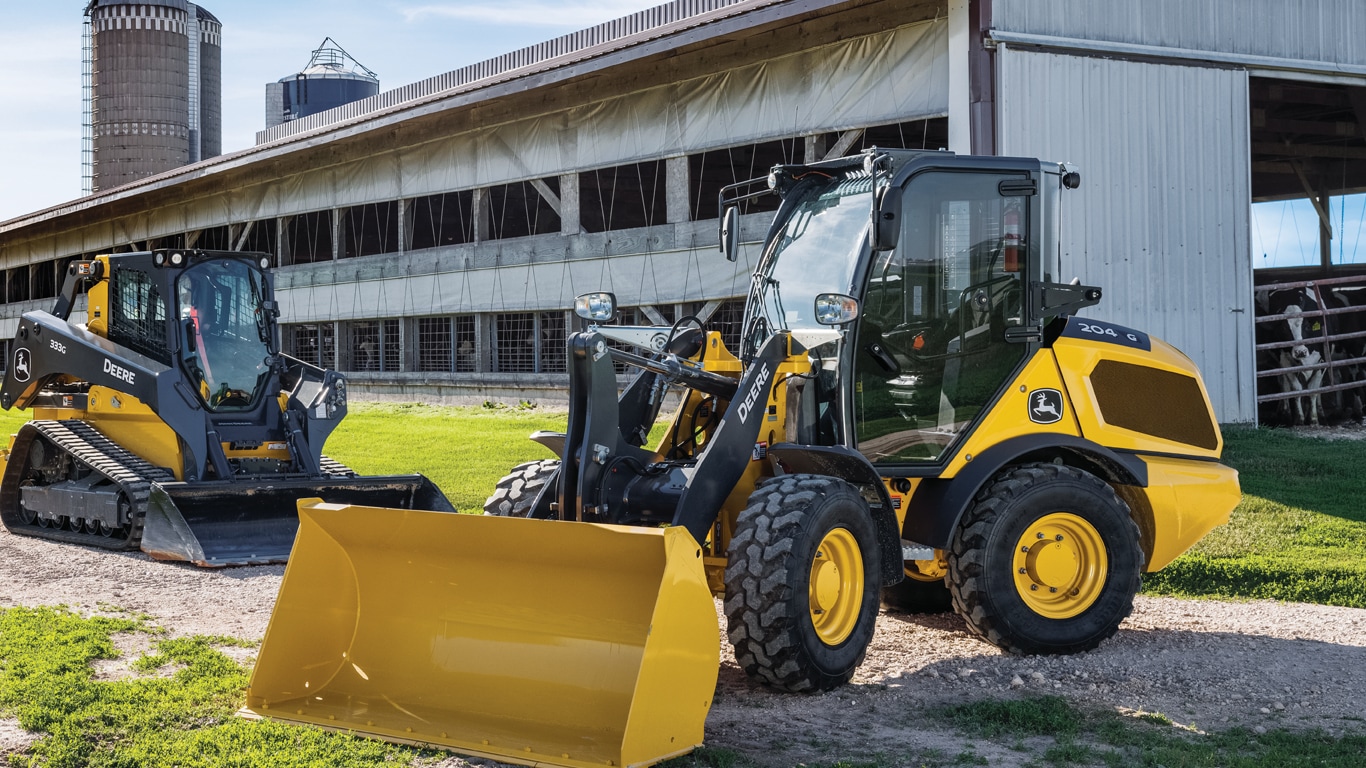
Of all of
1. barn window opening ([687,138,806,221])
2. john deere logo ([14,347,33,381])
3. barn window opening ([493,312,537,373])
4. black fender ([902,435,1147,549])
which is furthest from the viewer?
barn window opening ([493,312,537,373])

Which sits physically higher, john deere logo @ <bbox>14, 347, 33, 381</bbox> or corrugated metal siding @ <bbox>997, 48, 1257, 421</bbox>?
corrugated metal siding @ <bbox>997, 48, 1257, 421</bbox>

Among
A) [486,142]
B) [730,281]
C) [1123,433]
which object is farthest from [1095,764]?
[486,142]

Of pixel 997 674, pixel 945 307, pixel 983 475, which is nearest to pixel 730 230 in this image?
pixel 945 307

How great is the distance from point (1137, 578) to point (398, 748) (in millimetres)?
4313

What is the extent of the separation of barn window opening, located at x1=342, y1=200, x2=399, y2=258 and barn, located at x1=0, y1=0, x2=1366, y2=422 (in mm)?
68

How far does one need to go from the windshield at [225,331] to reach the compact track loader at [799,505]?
22.6 ft

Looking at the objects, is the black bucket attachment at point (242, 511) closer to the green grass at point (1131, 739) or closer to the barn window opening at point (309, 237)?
the green grass at point (1131, 739)

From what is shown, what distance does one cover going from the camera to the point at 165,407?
12453 mm

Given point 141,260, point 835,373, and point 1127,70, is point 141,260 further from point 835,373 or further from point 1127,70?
point 1127,70

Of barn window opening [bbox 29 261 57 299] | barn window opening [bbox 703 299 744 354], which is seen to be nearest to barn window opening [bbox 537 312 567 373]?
barn window opening [bbox 703 299 744 354]

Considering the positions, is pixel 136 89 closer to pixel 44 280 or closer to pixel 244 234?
pixel 44 280

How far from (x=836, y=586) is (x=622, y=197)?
16.6 metres

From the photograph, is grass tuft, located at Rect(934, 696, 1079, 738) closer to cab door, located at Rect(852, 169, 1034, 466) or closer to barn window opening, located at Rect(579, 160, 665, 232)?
cab door, located at Rect(852, 169, 1034, 466)

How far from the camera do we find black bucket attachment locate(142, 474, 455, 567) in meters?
11.3
